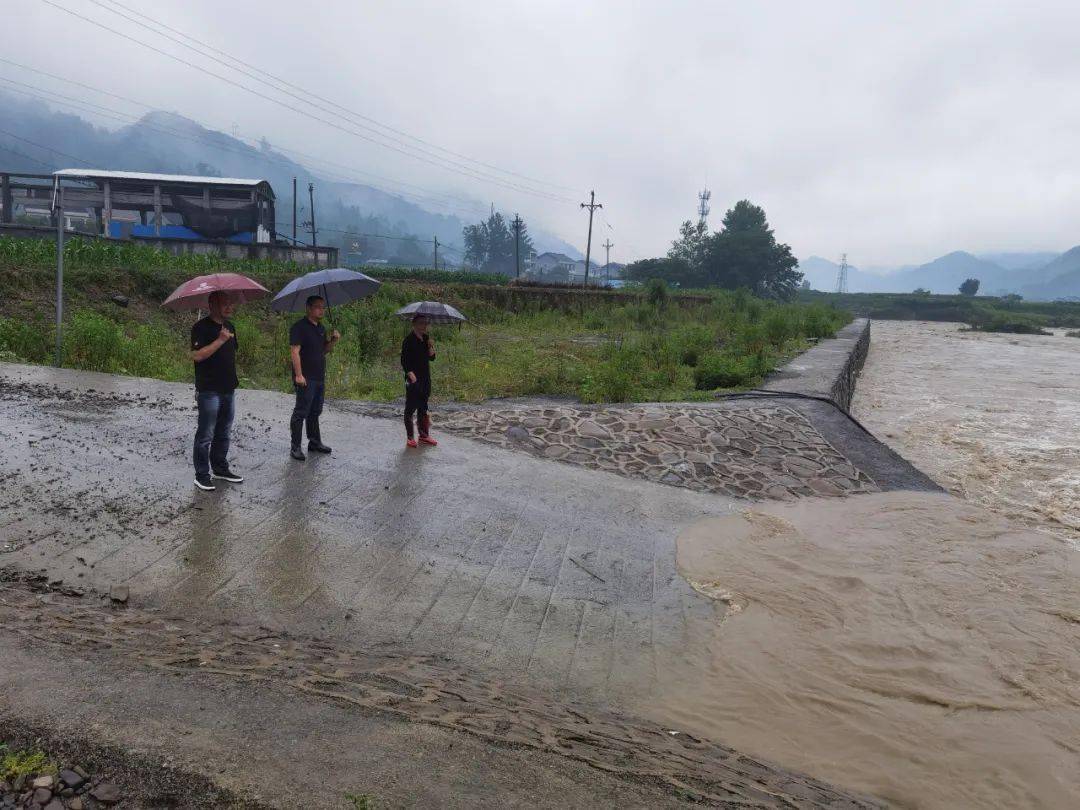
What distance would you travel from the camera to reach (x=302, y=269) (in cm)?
2745

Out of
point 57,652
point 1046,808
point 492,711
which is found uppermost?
point 57,652

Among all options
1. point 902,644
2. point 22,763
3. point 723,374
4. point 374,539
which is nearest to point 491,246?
point 723,374

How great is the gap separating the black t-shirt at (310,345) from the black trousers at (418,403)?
1.05 meters

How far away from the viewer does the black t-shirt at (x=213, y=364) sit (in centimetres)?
578

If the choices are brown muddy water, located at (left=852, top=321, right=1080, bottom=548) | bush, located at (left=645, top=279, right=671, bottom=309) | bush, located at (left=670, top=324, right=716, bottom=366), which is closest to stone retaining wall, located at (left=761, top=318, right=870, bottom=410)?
brown muddy water, located at (left=852, top=321, right=1080, bottom=548)

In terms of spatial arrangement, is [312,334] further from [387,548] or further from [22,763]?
[22,763]

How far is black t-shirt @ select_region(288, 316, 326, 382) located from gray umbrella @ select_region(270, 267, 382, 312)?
0.27 metres

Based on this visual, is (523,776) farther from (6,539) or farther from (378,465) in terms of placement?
(378,465)

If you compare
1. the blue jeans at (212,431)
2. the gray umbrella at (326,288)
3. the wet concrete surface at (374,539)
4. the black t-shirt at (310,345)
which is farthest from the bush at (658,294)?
the blue jeans at (212,431)

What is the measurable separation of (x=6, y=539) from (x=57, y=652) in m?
1.87

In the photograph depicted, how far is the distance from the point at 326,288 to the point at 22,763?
524 cm

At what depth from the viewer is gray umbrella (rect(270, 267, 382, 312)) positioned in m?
6.98

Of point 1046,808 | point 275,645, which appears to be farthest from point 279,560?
point 1046,808

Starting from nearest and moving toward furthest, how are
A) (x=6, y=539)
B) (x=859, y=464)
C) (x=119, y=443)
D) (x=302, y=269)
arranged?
(x=6, y=539) → (x=119, y=443) → (x=859, y=464) → (x=302, y=269)
